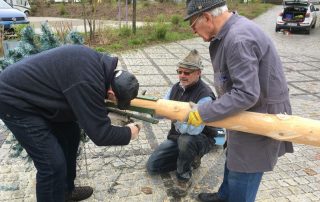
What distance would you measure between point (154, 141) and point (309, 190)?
1.97 metres

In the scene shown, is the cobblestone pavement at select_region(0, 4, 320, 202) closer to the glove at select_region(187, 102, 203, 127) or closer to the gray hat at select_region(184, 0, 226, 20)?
the glove at select_region(187, 102, 203, 127)

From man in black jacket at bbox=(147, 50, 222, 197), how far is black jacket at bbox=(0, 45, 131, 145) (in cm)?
114

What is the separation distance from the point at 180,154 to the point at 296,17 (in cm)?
1363

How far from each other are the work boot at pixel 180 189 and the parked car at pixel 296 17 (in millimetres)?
13219

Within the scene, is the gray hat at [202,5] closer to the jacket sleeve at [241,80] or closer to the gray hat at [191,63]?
the jacket sleeve at [241,80]

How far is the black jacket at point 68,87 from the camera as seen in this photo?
2250 mm

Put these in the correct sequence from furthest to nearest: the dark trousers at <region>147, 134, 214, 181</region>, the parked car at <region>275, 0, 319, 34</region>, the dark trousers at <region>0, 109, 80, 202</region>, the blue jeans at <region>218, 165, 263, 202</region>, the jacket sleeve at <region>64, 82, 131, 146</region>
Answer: the parked car at <region>275, 0, 319, 34</region> < the dark trousers at <region>147, 134, 214, 181</region> < the blue jeans at <region>218, 165, 263, 202</region> < the dark trousers at <region>0, 109, 80, 202</region> < the jacket sleeve at <region>64, 82, 131, 146</region>

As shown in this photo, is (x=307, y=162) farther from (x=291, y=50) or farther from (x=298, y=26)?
(x=298, y=26)

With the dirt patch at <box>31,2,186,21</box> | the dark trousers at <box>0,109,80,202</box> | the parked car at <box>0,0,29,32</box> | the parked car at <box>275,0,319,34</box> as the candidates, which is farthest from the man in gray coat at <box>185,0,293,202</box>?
the dirt patch at <box>31,2,186,21</box>

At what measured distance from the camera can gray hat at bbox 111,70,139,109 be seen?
2.32m

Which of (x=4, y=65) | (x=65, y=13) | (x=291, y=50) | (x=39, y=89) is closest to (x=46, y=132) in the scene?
→ (x=39, y=89)


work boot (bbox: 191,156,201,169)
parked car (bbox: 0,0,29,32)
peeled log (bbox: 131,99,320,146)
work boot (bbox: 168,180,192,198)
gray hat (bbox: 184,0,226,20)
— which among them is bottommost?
work boot (bbox: 168,180,192,198)

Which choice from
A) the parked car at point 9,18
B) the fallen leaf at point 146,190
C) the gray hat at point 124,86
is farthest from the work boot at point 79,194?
the parked car at point 9,18

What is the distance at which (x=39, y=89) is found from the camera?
7.75 ft
